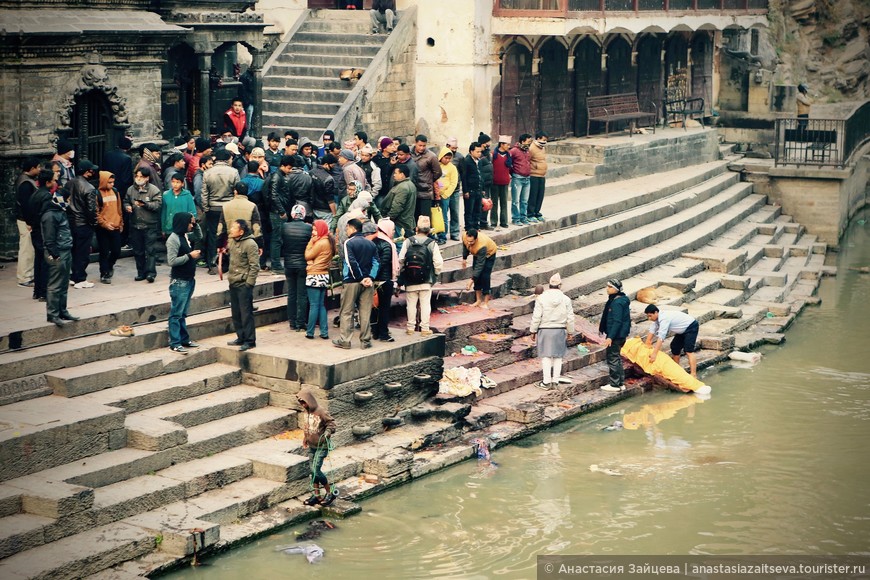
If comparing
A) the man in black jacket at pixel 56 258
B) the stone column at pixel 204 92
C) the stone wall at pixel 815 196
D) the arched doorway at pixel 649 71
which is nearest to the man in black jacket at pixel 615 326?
the man in black jacket at pixel 56 258

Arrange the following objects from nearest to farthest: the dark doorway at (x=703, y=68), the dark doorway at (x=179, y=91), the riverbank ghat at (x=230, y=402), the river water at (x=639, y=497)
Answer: the riverbank ghat at (x=230, y=402) < the river water at (x=639, y=497) < the dark doorway at (x=179, y=91) < the dark doorway at (x=703, y=68)

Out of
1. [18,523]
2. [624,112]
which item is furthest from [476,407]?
[624,112]

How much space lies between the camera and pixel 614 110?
30203 millimetres

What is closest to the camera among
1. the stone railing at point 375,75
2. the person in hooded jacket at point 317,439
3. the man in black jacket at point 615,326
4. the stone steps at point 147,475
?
the stone steps at point 147,475

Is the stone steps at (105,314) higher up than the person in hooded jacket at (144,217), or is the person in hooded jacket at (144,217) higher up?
the person in hooded jacket at (144,217)

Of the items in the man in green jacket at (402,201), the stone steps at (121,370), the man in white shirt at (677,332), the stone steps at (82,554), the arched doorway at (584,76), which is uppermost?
the arched doorway at (584,76)

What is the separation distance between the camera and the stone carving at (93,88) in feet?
55.0

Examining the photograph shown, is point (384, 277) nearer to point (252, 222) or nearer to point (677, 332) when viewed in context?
point (252, 222)

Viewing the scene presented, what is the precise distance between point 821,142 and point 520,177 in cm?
1296

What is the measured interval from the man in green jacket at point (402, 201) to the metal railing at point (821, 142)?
1518 centimetres

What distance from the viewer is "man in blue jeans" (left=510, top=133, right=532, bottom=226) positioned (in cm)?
2070

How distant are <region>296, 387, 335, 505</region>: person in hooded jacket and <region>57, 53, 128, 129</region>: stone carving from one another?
623 cm

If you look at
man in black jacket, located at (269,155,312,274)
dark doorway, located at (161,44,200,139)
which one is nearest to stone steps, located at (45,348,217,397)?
man in black jacket, located at (269,155,312,274)

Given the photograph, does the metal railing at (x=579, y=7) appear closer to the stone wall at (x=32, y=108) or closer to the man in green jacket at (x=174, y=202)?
the stone wall at (x=32, y=108)
